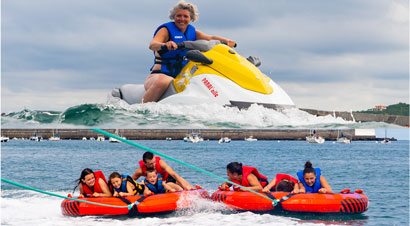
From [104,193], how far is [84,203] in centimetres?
57

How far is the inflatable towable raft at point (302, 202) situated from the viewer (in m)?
12.6

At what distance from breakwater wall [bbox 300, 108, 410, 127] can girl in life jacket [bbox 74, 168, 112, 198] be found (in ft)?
25.5

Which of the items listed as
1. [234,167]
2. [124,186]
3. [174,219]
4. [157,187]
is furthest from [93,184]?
[234,167]

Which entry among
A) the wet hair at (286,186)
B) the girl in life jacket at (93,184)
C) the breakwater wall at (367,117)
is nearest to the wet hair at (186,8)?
the breakwater wall at (367,117)

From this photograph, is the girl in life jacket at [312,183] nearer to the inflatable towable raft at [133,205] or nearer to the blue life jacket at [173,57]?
the inflatable towable raft at [133,205]

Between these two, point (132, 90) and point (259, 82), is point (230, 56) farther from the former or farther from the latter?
point (132, 90)

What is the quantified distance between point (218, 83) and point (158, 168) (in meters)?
7.88

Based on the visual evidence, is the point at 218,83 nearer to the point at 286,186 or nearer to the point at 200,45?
the point at 200,45

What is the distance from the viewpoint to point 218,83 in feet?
16.3


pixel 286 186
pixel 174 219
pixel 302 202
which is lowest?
pixel 174 219

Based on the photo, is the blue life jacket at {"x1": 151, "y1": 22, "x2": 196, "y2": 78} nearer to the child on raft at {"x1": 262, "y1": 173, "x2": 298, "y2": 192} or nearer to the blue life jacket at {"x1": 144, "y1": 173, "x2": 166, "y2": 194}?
the blue life jacket at {"x1": 144, "y1": 173, "x2": 166, "y2": 194}

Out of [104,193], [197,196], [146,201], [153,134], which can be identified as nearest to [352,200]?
[197,196]

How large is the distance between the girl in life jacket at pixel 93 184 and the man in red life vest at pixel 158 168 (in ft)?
2.65

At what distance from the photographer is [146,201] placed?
40.5ft
